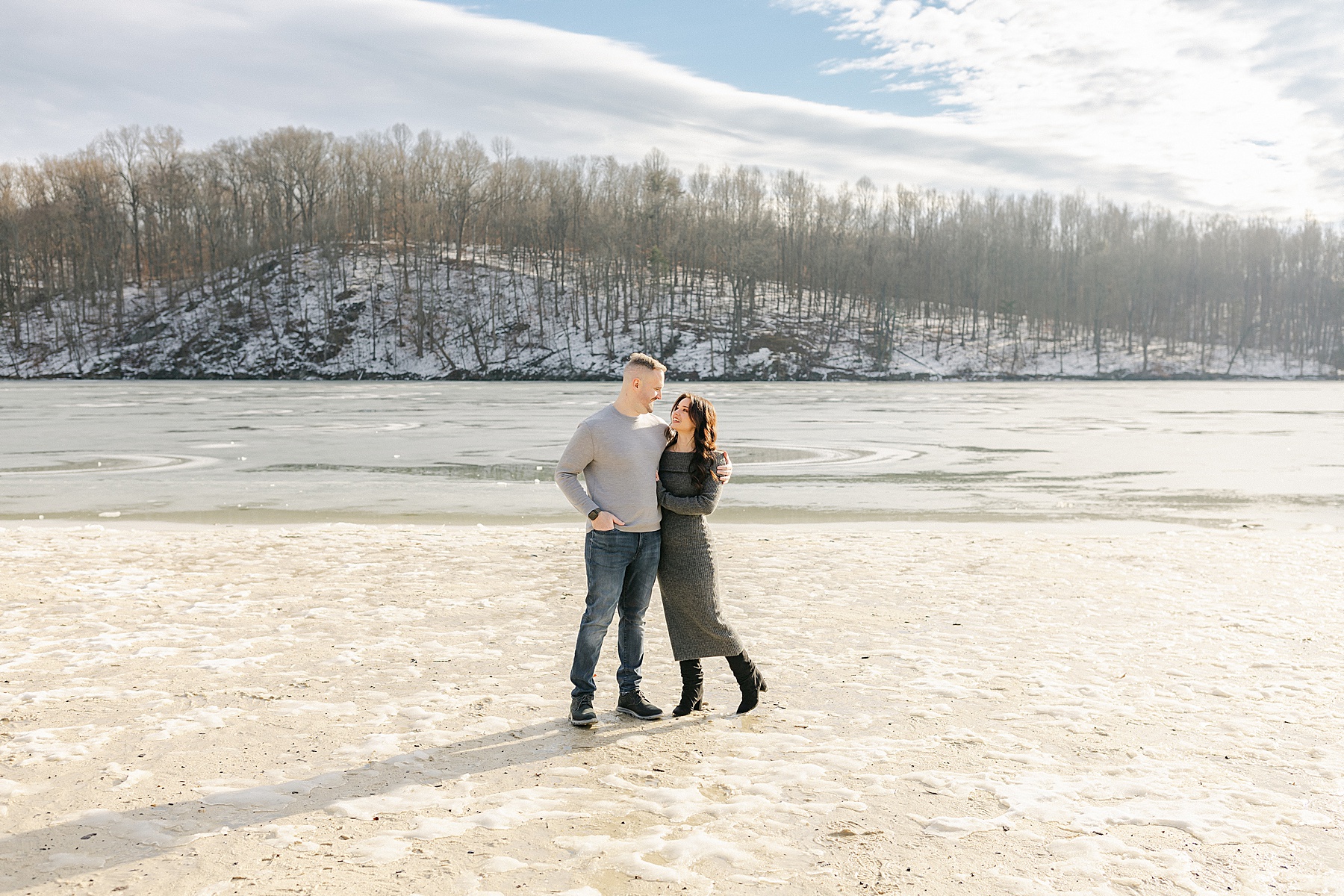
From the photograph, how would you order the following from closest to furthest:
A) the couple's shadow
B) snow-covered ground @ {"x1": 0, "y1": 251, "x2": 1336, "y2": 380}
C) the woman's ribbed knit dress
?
the couple's shadow
the woman's ribbed knit dress
snow-covered ground @ {"x1": 0, "y1": 251, "x2": 1336, "y2": 380}

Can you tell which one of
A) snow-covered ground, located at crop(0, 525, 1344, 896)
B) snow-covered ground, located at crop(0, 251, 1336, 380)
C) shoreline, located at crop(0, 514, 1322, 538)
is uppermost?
snow-covered ground, located at crop(0, 251, 1336, 380)

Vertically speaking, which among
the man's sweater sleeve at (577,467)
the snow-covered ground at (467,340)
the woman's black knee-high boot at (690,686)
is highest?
the snow-covered ground at (467,340)

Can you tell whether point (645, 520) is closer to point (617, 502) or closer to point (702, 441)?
point (617, 502)

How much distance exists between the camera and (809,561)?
416 inches

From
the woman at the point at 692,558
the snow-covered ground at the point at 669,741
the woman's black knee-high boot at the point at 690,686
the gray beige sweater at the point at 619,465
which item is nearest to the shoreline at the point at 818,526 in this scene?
the snow-covered ground at the point at 669,741

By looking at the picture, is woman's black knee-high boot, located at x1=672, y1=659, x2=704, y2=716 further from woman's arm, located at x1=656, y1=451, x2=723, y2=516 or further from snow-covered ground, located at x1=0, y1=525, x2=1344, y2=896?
woman's arm, located at x1=656, y1=451, x2=723, y2=516

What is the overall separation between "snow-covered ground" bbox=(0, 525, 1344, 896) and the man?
535 mm

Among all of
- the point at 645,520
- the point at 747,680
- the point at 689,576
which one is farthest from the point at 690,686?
the point at 645,520

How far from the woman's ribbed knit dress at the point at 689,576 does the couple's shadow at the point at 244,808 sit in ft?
2.08

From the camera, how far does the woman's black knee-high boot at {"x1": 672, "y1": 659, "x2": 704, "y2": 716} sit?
5828mm

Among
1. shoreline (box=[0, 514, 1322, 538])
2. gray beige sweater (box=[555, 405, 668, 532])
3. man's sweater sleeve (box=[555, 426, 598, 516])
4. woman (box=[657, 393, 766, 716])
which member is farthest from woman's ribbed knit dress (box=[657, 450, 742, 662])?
shoreline (box=[0, 514, 1322, 538])

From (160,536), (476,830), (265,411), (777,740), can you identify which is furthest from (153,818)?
(265,411)

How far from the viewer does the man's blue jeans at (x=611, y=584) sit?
17.9 feet

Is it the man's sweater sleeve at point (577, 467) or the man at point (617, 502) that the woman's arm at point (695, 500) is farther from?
the man's sweater sleeve at point (577, 467)
